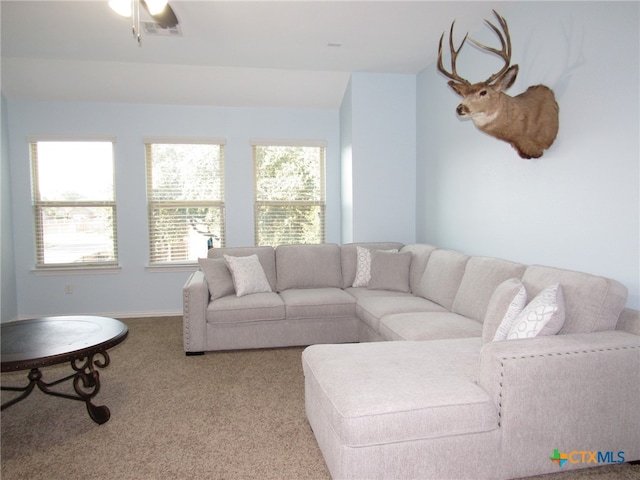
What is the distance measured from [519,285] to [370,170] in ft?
9.37

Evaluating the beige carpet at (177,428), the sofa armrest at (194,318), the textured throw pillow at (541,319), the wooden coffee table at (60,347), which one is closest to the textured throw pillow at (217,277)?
the sofa armrest at (194,318)

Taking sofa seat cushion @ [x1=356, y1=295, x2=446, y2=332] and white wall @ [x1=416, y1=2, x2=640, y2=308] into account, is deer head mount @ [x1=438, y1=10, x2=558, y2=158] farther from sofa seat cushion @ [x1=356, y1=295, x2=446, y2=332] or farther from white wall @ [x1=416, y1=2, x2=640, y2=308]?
sofa seat cushion @ [x1=356, y1=295, x2=446, y2=332]

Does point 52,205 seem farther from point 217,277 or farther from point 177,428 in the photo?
point 177,428

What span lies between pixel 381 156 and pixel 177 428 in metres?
3.55

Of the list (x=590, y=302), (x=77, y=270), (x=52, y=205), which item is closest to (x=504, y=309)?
(x=590, y=302)

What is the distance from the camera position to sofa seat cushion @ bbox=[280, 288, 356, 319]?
392 cm

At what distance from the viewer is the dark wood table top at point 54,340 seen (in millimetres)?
2328

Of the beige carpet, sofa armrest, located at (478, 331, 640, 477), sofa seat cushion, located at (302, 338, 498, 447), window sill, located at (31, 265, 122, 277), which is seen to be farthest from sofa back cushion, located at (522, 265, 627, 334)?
window sill, located at (31, 265, 122, 277)

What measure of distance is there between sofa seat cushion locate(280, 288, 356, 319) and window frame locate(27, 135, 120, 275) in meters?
2.49

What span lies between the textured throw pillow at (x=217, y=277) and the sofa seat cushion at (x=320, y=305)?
53cm

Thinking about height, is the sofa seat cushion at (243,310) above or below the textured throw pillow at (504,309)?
below

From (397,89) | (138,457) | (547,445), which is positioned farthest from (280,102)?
(547,445)

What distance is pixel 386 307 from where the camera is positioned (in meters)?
3.56

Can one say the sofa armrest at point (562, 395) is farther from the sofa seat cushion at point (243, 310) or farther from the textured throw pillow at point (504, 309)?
the sofa seat cushion at point (243, 310)
